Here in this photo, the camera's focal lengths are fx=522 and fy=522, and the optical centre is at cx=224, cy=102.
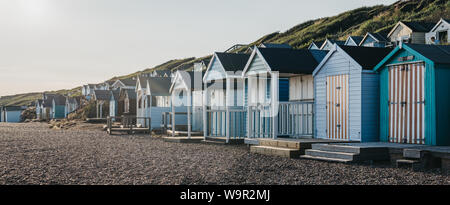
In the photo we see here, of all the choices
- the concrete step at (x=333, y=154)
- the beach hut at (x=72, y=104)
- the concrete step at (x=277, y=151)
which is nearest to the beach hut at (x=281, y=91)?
the concrete step at (x=277, y=151)

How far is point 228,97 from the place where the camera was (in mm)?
20203

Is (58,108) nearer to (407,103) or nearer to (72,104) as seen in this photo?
(72,104)

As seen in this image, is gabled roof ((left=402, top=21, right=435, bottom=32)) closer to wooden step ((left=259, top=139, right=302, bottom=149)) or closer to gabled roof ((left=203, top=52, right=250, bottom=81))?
gabled roof ((left=203, top=52, right=250, bottom=81))

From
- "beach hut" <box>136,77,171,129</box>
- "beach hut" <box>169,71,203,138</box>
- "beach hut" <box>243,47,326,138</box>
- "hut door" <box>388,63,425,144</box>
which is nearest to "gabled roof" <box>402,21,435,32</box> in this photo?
"beach hut" <box>136,77,171,129</box>

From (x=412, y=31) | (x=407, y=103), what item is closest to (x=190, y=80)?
(x=407, y=103)

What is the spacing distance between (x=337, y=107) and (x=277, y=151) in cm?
224

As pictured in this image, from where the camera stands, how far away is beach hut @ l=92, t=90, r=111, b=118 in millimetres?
54406

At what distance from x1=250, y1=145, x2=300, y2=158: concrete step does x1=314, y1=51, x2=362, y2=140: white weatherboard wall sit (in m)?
1.77

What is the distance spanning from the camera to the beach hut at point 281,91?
16.9 metres

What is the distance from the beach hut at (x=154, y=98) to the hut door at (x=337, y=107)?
60.6 ft

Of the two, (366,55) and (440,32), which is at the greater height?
(440,32)

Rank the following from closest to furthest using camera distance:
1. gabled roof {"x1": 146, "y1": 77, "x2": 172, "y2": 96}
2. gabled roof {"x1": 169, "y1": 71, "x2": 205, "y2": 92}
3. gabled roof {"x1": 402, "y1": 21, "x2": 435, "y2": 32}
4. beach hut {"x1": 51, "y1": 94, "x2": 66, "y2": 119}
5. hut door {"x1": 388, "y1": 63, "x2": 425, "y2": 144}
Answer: hut door {"x1": 388, "y1": 63, "x2": 425, "y2": 144}
gabled roof {"x1": 169, "y1": 71, "x2": 205, "y2": 92}
gabled roof {"x1": 146, "y1": 77, "x2": 172, "y2": 96}
gabled roof {"x1": 402, "y1": 21, "x2": 435, "y2": 32}
beach hut {"x1": 51, "y1": 94, "x2": 66, "y2": 119}

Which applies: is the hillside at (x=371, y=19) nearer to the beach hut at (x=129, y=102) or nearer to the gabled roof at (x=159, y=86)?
the beach hut at (x=129, y=102)

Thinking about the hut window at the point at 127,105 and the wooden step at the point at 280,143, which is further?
the hut window at the point at 127,105
